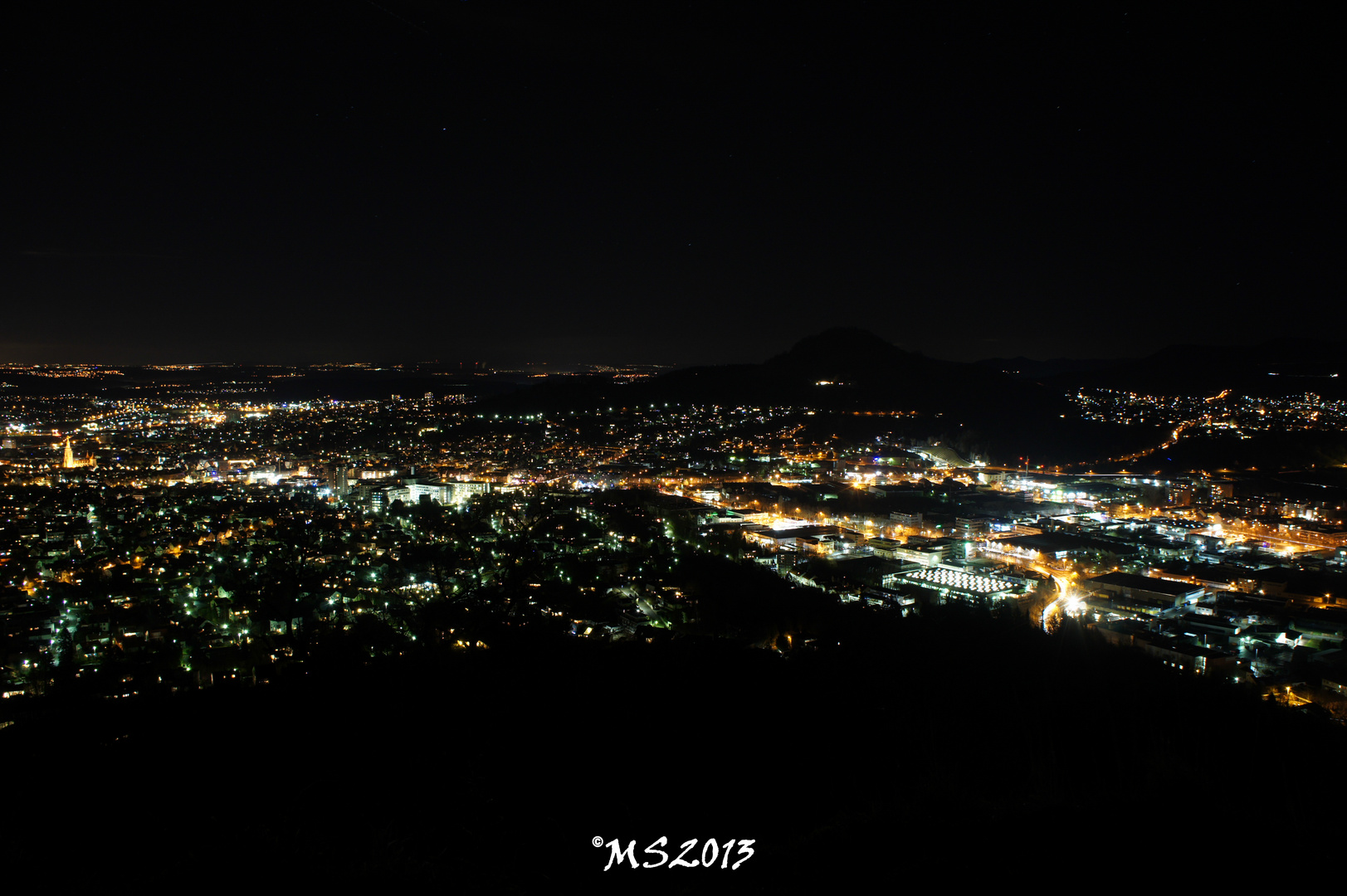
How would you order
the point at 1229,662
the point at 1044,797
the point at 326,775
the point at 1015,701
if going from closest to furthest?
the point at 1044,797, the point at 326,775, the point at 1015,701, the point at 1229,662

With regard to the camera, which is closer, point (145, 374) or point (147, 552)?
point (147, 552)

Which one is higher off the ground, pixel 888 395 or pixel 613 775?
pixel 888 395

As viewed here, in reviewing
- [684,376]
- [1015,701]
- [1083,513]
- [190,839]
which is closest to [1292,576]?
[1083,513]

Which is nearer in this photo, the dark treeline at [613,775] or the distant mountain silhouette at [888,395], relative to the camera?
the dark treeline at [613,775]

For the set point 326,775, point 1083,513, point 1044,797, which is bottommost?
point 1083,513

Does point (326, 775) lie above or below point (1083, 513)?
above

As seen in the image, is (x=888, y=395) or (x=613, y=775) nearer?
(x=613, y=775)

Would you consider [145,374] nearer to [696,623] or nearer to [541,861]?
[696,623]

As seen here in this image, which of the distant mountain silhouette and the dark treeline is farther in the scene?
the distant mountain silhouette

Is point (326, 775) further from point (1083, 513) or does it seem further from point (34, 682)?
point (1083, 513)

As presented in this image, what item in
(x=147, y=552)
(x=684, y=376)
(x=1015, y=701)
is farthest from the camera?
(x=684, y=376)
